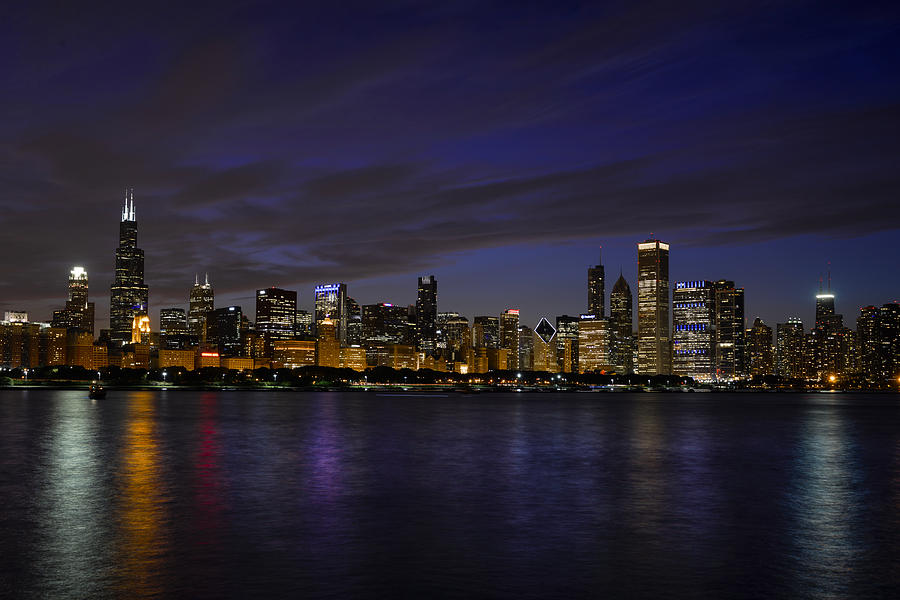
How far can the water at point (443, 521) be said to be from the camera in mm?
23719

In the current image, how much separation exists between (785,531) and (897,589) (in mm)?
9023

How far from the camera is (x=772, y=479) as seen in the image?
50.5m

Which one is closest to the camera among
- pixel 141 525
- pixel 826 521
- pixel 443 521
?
pixel 141 525

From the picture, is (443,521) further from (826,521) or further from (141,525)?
(826,521)

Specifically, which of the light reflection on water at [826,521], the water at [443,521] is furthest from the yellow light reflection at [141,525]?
the light reflection on water at [826,521]

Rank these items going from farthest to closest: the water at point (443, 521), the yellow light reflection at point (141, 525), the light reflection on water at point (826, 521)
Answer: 1. the light reflection on water at point (826, 521)
2. the water at point (443, 521)
3. the yellow light reflection at point (141, 525)

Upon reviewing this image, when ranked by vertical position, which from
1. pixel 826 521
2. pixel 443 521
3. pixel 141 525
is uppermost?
pixel 141 525

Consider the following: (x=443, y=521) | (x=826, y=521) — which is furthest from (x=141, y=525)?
(x=826, y=521)

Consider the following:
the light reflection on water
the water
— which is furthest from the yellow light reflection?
the light reflection on water

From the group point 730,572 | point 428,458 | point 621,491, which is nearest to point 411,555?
point 730,572

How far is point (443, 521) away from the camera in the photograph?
34.2 meters

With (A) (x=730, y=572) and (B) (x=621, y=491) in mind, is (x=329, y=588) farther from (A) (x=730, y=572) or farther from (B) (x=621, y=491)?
(B) (x=621, y=491)

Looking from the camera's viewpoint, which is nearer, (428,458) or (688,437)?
(428,458)

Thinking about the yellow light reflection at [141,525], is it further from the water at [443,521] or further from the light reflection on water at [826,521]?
the light reflection on water at [826,521]
